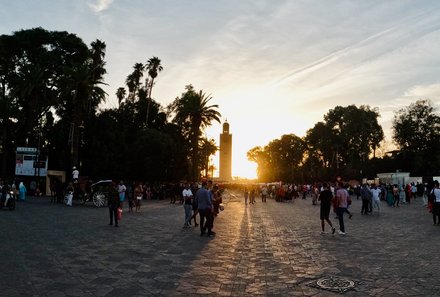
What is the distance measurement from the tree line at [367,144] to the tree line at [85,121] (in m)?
34.2

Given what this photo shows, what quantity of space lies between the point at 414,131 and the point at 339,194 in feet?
216

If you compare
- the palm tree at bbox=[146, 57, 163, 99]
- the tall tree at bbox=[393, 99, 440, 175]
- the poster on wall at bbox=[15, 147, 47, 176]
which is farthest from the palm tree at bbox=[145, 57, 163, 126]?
the tall tree at bbox=[393, 99, 440, 175]

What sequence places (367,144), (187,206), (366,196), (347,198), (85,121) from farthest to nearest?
1. (367,144)
2. (85,121)
3. (366,196)
4. (187,206)
5. (347,198)

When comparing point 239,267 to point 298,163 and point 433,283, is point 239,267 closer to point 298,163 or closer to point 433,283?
point 433,283

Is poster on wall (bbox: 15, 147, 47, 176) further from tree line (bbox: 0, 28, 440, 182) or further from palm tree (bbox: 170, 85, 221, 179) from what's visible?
palm tree (bbox: 170, 85, 221, 179)

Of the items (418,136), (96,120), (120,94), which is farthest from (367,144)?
(96,120)

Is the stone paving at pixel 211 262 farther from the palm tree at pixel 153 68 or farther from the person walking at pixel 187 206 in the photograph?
the palm tree at pixel 153 68

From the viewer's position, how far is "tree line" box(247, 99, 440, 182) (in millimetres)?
73312

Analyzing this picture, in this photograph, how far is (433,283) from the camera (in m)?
7.23

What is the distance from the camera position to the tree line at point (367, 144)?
241ft

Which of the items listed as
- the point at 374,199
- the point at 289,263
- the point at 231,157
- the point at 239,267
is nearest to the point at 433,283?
the point at 289,263

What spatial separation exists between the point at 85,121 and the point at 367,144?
54309 millimetres

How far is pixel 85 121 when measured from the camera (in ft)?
160

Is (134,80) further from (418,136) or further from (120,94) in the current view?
(418,136)
